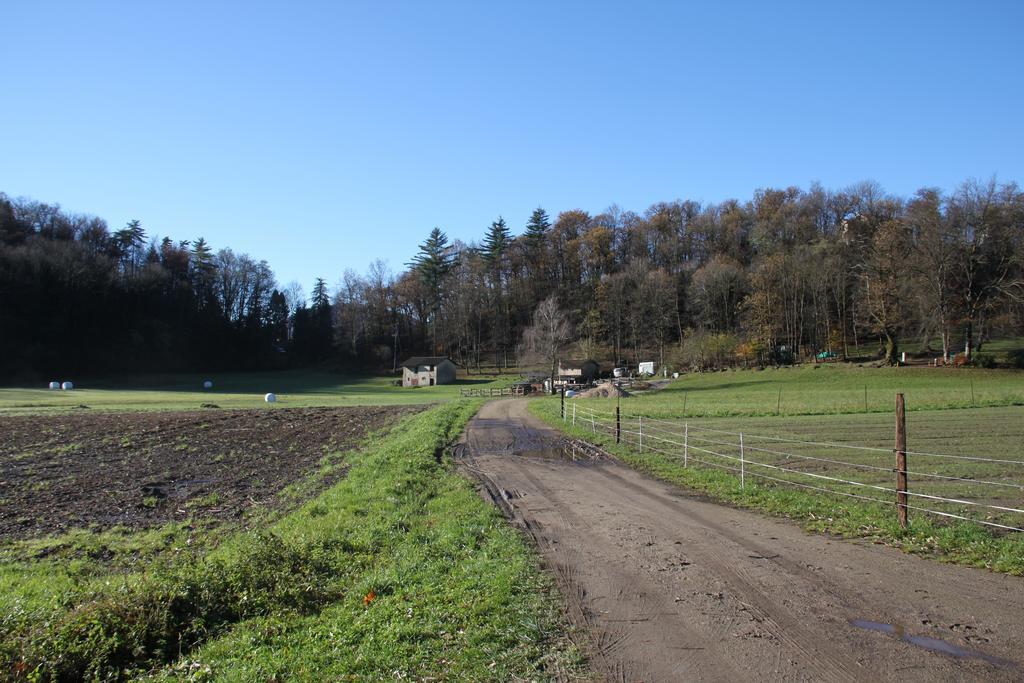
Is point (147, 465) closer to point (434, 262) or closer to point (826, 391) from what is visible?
point (826, 391)

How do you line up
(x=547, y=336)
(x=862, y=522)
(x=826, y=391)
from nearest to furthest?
(x=862, y=522) < (x=826, y=391) < (x=547, y=336)

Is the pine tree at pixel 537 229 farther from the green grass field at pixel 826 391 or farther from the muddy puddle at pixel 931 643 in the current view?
the muddy puddle at pixel 931 643

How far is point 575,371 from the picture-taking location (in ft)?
255

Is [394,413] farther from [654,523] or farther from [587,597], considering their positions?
[587,597]

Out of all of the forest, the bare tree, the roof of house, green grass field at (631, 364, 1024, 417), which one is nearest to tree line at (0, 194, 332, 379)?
the forest

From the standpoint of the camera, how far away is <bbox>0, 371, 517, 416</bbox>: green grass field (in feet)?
152

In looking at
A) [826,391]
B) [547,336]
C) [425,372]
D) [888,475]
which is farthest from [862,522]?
[425,372]

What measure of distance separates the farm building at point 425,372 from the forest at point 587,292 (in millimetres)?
13470

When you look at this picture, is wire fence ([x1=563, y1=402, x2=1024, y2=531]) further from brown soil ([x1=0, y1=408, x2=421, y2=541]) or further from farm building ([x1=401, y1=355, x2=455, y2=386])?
farm building ([x1=401, y1=355, x2=455, y2=386])

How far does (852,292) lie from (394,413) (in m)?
59.9

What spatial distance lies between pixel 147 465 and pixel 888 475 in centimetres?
2046

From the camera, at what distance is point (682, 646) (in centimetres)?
543

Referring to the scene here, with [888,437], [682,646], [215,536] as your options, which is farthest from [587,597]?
[888,437]

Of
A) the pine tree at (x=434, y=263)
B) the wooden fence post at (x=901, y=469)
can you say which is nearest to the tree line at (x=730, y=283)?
the pine tree at (x=434, y=263)
